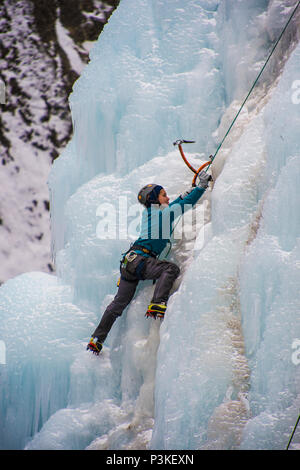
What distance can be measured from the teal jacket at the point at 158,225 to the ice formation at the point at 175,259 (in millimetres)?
126

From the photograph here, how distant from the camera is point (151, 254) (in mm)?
3154

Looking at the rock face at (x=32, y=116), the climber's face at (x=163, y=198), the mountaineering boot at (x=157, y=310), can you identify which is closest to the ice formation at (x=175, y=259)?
the mountaineering boot at (x=157, y=310)

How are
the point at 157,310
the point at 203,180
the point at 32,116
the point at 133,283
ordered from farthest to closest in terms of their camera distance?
the point at 32,116 < the point at 133,283 < the point at 203,180 < the point at 157,310

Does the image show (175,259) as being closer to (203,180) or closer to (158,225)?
(158,225)

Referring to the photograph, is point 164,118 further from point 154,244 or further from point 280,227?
point 280,227

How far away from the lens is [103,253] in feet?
11.5

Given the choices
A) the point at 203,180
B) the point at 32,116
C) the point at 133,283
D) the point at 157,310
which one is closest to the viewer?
the point at 157,310

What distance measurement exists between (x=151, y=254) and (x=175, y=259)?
17 cm

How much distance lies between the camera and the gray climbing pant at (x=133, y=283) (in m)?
2.98

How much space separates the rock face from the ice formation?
2643 millimetres

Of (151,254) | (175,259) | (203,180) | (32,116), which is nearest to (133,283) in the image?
(151,254)

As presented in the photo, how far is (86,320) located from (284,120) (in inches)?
72.9

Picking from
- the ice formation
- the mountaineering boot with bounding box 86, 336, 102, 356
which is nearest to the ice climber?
the mountaineering boot with bounding box 86, 336, 102, 356

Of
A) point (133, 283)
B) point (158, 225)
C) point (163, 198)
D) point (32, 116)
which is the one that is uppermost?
point (163, 198)
